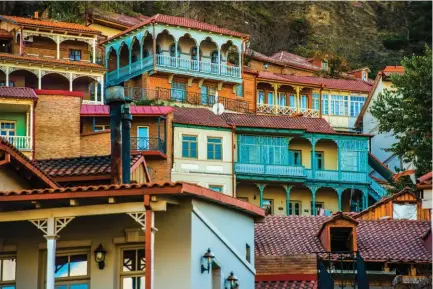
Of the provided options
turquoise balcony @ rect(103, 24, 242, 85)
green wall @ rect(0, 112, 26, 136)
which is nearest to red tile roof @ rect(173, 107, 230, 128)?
turquoise balcony @ rect(103, 24, 242, 85)

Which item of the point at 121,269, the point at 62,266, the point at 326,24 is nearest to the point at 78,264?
the point at 62,266

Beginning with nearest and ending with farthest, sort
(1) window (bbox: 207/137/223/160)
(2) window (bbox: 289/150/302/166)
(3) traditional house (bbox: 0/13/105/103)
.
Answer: (1) window (bbox: 207/137/223/160)
(2) window (bbox: 289/150/302/166)
(3) traditional house (bbox: 0/13/105/103)

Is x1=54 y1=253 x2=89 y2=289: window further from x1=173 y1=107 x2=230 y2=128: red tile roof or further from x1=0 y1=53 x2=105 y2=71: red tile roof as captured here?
x1=0 y1=53 x2=105 y2=71: red tile roof

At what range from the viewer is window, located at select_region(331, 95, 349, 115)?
3418 inches

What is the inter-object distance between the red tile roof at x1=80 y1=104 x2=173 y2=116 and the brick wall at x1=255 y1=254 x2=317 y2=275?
30695 millimetres

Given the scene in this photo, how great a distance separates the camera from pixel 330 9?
11700 cm

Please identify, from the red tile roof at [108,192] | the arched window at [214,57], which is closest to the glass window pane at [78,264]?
the red tile roof at [108,192]

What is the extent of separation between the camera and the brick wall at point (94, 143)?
189ft

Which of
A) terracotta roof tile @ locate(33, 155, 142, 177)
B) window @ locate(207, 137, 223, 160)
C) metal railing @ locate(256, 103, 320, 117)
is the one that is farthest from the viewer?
metal railing @ locate(256, 103, 320, 117)

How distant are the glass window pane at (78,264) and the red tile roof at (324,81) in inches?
2142

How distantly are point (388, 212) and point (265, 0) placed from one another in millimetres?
62241

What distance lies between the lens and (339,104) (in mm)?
87312

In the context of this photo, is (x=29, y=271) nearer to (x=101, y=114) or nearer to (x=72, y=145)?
(x=72, y=145)

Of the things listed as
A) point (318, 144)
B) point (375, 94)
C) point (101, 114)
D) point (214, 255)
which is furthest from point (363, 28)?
point (214, 255)
